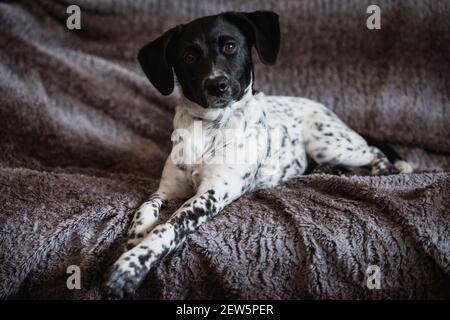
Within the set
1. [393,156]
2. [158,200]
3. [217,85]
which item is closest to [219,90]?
[217,85]

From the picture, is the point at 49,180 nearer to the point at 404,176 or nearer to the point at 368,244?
the point at 368,244

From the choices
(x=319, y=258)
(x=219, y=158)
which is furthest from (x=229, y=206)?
(x=319, y=258)

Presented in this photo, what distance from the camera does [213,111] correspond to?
7.38ft

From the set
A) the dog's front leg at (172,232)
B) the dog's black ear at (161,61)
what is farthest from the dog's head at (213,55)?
the dog's front leg at (172,232)

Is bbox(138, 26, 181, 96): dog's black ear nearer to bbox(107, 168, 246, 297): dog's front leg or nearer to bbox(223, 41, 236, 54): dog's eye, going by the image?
bbox(223, 41, 236, 54): dog's eye

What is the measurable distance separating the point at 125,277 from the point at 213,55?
948 mm

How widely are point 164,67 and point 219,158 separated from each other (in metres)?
0.44

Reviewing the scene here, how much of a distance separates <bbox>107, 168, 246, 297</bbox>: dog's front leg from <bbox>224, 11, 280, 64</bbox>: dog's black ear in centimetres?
55

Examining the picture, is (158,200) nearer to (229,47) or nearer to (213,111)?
(213,111)

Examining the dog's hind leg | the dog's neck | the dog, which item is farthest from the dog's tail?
the dog's neck

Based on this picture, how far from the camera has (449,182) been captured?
197 centimetres

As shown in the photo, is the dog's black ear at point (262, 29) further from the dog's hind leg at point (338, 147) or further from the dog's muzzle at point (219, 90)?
the dog's hind leg at point (338, 147)

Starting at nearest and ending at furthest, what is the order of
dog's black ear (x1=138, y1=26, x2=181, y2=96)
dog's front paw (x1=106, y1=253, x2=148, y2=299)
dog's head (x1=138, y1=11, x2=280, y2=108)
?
dog's front paw (x1=106, y1=253, x2=148, y2=299) < dog's head (x1=138, y1=11, x2=280, y2=108) < dog's black ear (x1=138, y1=26, x2=181, y2=96)

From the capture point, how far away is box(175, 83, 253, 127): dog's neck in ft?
7.39
